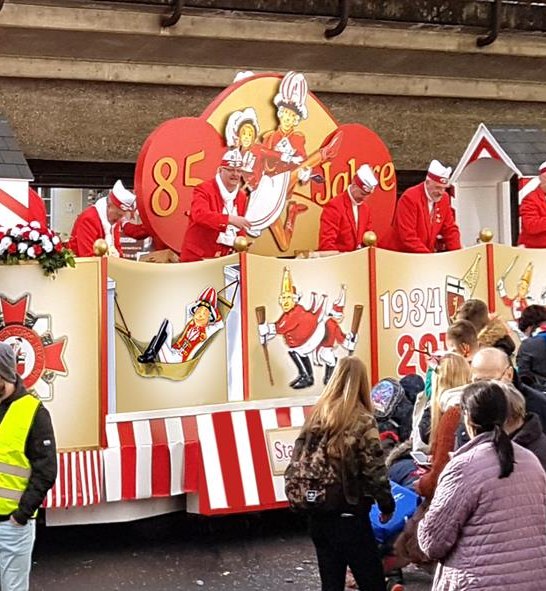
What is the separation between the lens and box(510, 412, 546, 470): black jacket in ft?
16.1

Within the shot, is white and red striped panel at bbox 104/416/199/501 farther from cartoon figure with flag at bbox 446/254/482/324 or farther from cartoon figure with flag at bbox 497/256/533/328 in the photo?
cartoon figure with flag at bbox 497/256/533/328

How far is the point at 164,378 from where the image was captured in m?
8.26

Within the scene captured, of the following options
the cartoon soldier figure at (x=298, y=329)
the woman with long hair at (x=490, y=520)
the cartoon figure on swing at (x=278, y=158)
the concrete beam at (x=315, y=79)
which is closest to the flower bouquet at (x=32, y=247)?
the cartoon soldier figure at (x=298, y=329)

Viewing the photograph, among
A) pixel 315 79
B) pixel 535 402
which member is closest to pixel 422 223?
pixel 315 79

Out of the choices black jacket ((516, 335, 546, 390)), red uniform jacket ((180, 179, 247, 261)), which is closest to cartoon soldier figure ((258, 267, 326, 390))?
red uniform jacket ((180, 179, 247, 261))

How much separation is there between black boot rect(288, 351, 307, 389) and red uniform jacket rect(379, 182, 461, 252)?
237 centimetres

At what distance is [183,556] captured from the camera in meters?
8.18

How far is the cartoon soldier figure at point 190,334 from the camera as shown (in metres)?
8.23

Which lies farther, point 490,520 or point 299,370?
point 299,370

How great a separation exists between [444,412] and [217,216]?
3.92 m

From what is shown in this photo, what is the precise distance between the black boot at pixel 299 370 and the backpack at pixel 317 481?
9.77 ft

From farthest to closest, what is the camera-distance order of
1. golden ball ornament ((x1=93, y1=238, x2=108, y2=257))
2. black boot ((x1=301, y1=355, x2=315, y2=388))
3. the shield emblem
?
the shield emblem
black boot ((x1=301, y1=355, x2=315, y2=388))
golden ball ornament ((x1=93, y1=238, x2=108, y2=257))

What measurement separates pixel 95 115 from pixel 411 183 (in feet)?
14.3

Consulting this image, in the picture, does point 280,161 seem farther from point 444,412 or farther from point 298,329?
point 444,412
